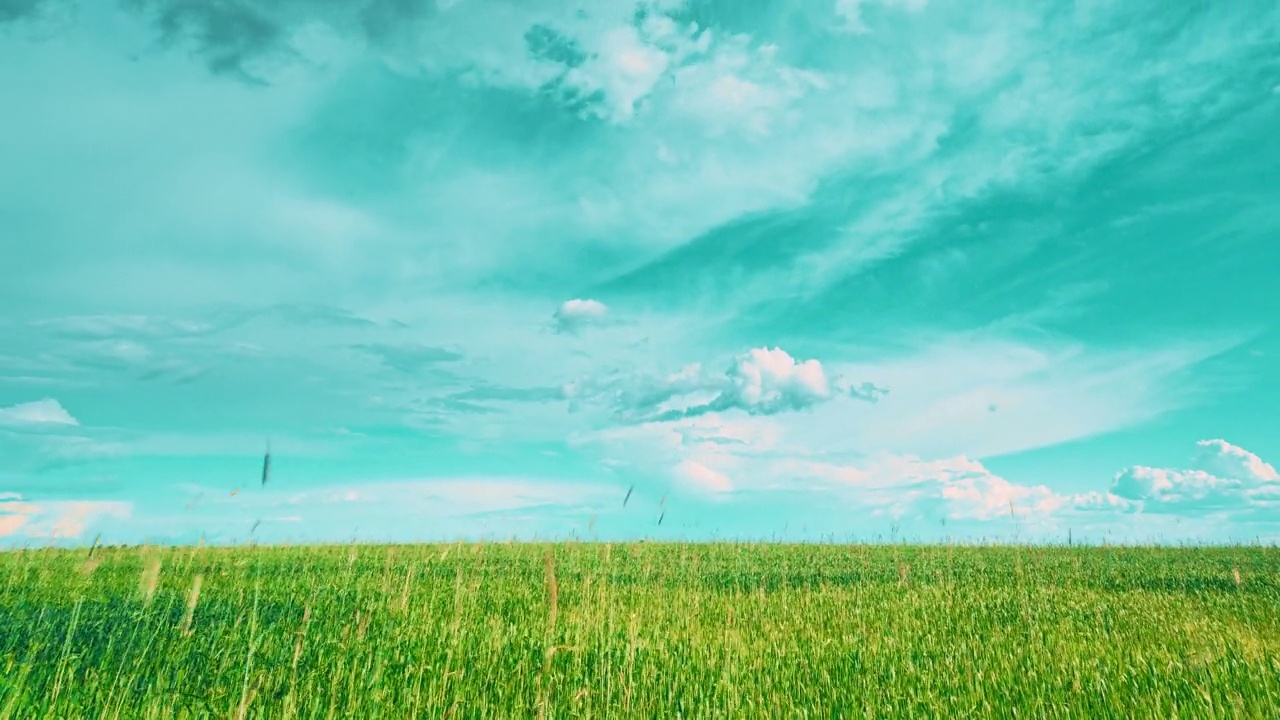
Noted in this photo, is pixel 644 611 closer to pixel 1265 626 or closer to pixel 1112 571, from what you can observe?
pixel 1265 626

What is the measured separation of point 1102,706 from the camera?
6.61 m

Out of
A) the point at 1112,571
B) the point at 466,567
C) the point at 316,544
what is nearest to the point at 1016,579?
the point at 1112,571

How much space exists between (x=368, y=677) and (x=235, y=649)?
2.19 m

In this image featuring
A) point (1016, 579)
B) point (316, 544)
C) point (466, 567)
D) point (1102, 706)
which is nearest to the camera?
point (1102, 706)

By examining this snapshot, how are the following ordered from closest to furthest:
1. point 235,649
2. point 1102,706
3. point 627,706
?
point 627,706 → point 1102,706 → point 235,649

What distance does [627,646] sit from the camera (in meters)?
7.98

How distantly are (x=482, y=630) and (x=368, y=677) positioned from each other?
2.29m

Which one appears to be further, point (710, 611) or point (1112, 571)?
point (1112, 571)

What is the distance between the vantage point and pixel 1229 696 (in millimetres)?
6641

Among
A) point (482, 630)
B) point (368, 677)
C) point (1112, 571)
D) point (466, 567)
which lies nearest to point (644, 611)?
point (482, 630)

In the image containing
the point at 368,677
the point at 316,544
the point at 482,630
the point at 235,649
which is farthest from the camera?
the point at 316,544

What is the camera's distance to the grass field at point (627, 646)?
21.0 ft

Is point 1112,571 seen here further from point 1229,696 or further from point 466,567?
point 466,567

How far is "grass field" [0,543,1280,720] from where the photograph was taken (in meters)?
6.41
